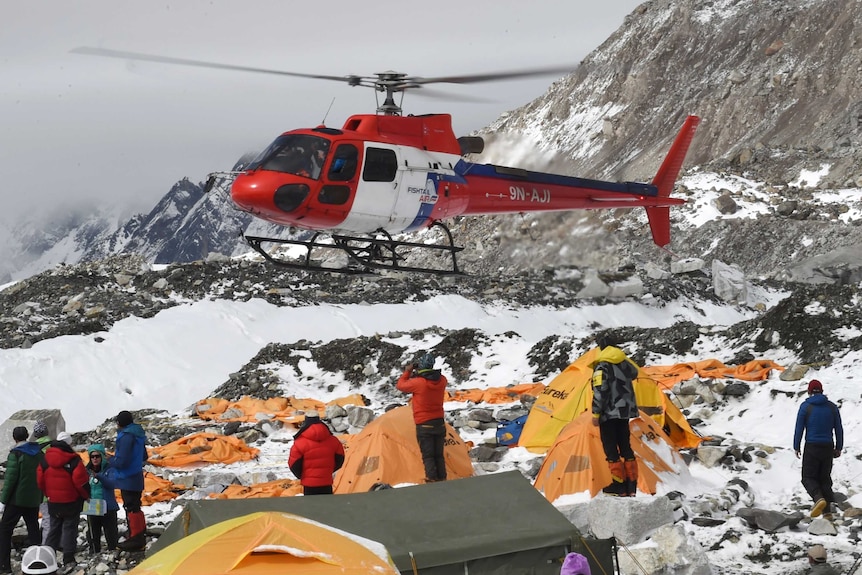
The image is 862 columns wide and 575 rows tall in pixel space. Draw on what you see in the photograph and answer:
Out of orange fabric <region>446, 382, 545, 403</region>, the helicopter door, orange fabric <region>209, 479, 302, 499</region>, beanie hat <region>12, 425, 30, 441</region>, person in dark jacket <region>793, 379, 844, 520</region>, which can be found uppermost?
the helicopter door

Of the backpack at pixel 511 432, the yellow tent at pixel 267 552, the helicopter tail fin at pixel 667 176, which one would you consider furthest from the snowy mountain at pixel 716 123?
the yellow tent at pixel 267 552

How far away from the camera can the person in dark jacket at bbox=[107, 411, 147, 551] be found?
341 inches

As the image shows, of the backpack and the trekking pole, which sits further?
the backpack

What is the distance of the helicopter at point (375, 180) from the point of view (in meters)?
13.5

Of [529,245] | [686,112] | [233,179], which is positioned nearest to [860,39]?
[686,112]

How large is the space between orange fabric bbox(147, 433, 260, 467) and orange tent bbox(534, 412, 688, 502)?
5242mm

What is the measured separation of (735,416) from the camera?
42.5 feet

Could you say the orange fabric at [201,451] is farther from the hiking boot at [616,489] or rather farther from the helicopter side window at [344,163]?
the hiking boot at [616,489]

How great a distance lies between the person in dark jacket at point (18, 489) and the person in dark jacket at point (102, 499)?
1.68 ft

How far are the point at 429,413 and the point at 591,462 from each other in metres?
1.77

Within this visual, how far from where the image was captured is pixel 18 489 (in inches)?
327

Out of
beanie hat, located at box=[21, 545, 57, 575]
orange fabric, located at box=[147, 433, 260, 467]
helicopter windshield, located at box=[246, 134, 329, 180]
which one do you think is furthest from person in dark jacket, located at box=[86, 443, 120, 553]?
helicopter windshield, located at box=[246, 134, 329, 180]

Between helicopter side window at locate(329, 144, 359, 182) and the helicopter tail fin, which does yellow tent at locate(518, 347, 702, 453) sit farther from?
the helicopter tail fin

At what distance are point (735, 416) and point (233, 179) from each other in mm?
7994
